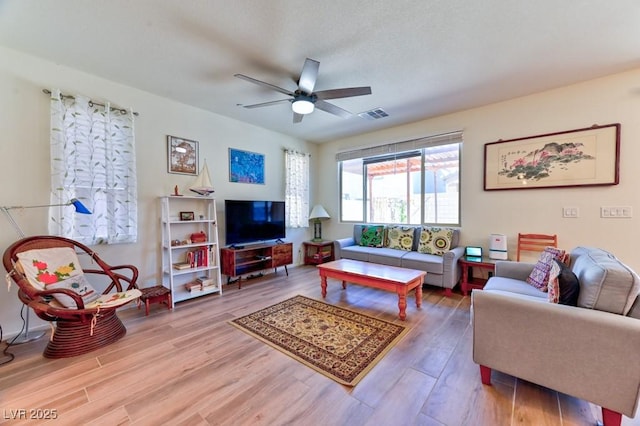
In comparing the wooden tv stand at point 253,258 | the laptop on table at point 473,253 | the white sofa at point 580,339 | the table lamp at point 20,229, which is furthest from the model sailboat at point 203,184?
the laptop on table at point 473,253

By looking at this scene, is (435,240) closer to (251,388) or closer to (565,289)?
(565,289)

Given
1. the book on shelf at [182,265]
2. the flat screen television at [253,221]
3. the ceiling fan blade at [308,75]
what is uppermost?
the ceiling fan blade at [308,75]

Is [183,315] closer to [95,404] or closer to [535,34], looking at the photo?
[95,404]

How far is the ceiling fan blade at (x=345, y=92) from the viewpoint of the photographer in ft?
7.93

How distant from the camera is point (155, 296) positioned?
2.86m

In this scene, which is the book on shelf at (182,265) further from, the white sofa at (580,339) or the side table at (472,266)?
the side table at (472,266)

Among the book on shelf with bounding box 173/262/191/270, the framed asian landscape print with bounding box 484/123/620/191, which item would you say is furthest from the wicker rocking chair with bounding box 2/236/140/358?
the framed asian landscape print with bounding box 484/123/620/191

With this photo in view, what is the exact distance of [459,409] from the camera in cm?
149

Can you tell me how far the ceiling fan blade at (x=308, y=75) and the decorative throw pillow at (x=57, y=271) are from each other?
2.82 meters

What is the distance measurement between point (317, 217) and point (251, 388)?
12.4ft

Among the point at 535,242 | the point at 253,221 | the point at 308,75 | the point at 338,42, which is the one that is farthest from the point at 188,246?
the point at 535,242

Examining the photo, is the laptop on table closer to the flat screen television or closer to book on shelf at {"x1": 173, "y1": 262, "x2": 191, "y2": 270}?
the flat screen television

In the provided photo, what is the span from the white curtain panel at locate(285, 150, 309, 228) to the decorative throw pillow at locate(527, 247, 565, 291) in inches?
146

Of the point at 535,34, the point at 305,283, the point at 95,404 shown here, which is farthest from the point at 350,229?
the point at 95,404
